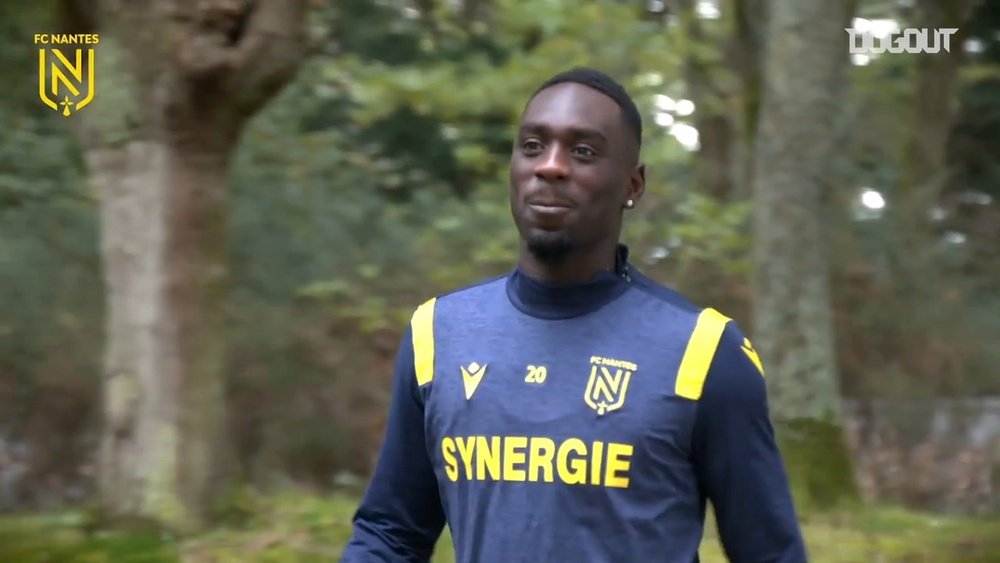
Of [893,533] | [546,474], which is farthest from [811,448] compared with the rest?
[546,474]

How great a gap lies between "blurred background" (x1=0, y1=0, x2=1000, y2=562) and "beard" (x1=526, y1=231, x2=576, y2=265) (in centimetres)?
440

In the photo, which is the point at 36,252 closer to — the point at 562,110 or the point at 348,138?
the point at 348,138

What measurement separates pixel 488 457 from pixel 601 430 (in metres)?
0.22

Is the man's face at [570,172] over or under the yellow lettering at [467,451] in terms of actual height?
over

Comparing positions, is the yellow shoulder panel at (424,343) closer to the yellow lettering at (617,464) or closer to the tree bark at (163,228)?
the yellow lettering at (617,464)

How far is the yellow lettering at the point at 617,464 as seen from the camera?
2.43 m

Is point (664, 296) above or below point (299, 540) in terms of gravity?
above

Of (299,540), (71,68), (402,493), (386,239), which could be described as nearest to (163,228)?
(71,68)

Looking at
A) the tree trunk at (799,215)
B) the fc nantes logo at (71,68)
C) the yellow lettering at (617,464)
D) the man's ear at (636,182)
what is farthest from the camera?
the tree trunk at (799,215)

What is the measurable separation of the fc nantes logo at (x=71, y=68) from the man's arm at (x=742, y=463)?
5.25 meters

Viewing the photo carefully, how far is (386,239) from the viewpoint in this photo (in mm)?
12562

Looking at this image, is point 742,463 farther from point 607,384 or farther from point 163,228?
point 163,228

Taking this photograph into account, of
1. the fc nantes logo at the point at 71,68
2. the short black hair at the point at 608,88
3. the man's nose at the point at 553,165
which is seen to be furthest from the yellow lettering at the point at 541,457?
the fc nantes logo at the point at 71,68

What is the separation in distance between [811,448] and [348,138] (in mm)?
7093
